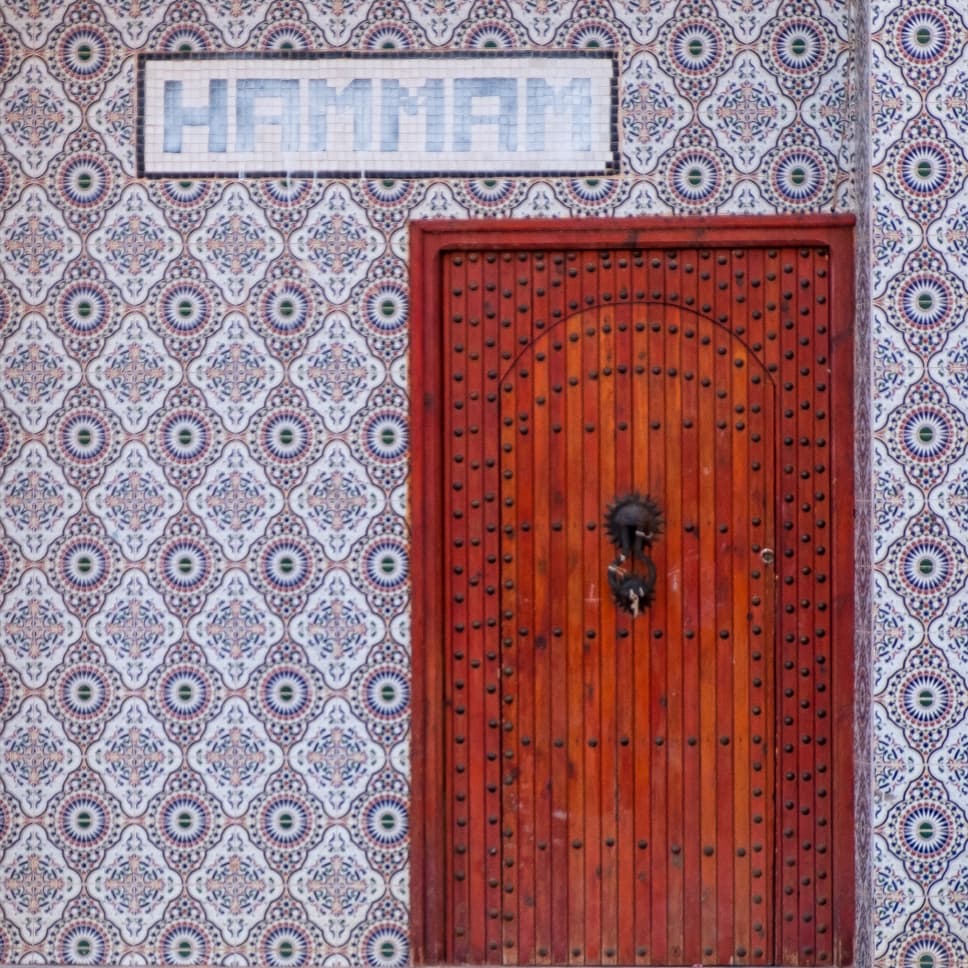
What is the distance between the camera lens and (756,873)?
4180 millimetres

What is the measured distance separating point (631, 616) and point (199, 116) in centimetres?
189

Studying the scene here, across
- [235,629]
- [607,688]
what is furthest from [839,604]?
[235,629]

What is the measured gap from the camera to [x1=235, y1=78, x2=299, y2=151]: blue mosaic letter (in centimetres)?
425

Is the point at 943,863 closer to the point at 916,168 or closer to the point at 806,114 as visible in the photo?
the point at 916,168

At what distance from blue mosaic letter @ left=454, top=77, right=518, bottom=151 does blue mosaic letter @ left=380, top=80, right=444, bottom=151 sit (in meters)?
0.05

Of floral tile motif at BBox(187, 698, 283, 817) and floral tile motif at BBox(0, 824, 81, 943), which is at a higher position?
floral tile motif at BBox(187, 698, 283, 817)

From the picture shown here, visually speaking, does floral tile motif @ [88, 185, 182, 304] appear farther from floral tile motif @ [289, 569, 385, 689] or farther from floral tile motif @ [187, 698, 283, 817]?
floral tile motif @ [187, 698, 283, 817]

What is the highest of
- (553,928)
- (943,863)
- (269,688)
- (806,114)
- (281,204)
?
(806,114)

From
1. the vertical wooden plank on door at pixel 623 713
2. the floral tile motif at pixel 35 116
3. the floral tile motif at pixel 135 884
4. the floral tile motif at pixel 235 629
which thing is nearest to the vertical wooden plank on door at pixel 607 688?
the vertical wooden plank on door at pixel 623 713

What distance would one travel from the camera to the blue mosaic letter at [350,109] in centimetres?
424

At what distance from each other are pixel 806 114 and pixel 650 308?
70 cm

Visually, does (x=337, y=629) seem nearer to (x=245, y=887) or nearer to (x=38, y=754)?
(x=245, y=887)

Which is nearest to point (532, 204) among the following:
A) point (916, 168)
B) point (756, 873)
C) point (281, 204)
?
point (281, 204)

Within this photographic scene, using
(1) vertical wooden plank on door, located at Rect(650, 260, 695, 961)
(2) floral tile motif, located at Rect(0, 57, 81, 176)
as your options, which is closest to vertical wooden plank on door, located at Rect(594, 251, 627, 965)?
(1) vertical wooden plank on door, located at Rect(650, 260, 695, 961)
